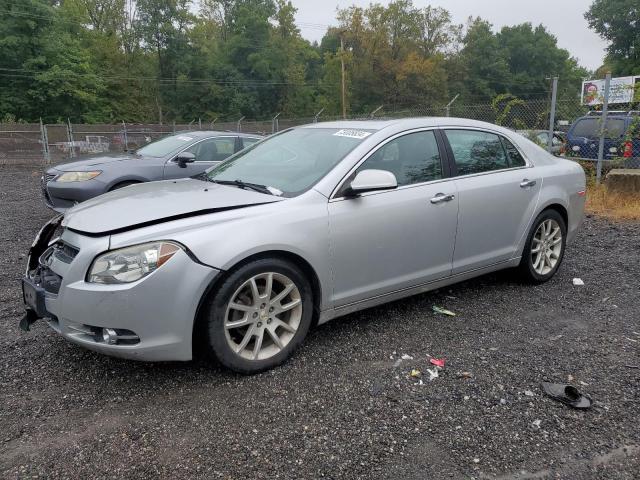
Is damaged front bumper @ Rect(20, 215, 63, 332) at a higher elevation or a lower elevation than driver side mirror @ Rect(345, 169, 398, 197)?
lower

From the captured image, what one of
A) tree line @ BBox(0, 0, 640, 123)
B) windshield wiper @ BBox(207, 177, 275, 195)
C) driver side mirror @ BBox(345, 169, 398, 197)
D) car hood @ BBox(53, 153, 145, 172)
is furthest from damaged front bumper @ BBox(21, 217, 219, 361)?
tree line @ BBox(0, 0, 640, 123)

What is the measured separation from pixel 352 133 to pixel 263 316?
5.24ft

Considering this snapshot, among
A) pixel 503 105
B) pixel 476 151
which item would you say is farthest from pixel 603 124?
pixel 476 151

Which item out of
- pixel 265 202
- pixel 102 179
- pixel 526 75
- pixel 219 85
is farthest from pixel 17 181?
pixel 526 75

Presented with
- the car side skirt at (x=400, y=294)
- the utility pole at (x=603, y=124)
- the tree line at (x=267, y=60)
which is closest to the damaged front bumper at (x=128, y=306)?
the car side skirt at (x=400, y=294)

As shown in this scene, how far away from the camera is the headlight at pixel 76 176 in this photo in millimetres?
6770

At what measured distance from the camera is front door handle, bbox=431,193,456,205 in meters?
3.71

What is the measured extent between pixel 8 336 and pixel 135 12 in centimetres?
6338

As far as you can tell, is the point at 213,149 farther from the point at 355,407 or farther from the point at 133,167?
the point at 355,407

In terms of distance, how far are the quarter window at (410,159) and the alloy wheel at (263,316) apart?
1087mm

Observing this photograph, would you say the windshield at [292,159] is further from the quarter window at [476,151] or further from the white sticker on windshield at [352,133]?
the quarter window at [476,151]

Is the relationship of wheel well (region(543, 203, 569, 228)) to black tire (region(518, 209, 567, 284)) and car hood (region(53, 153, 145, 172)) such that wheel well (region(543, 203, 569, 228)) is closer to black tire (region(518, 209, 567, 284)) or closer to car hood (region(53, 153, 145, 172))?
black tire (region(518, 209, 567, 284))

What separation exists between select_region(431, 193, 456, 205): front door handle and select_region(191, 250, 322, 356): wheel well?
115cm

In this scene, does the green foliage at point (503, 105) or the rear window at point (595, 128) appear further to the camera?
the green foliage at point (503, 105)
